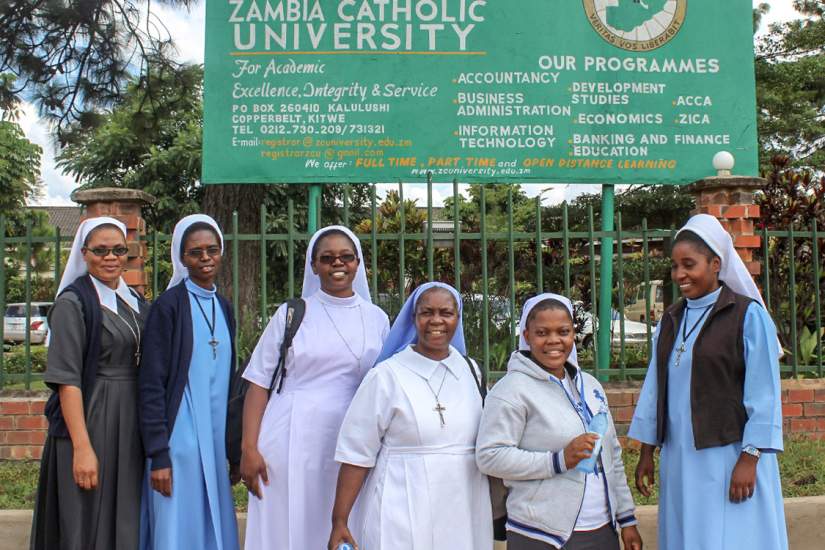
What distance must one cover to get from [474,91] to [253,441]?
422cm

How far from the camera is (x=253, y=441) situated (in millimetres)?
2863

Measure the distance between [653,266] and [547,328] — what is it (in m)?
7.08

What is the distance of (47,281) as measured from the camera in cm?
2278

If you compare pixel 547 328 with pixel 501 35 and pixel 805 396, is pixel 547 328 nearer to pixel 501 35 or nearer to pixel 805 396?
pixel 805 396

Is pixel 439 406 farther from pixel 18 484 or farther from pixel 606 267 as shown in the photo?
pixel 606 267

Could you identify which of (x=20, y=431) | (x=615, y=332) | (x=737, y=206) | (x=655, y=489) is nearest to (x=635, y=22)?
(x=737, y=206)

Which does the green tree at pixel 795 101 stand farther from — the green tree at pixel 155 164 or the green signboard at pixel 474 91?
the green tree at pixel 155 164

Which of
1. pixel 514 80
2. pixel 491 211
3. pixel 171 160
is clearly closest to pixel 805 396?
pixel 514 80

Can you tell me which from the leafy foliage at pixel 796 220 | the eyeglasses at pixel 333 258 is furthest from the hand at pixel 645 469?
the leafy foliage at pixel 796 220

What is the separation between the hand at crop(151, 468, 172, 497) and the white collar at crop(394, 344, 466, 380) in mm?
979

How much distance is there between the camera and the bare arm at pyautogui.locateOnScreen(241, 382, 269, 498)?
9.37 feet

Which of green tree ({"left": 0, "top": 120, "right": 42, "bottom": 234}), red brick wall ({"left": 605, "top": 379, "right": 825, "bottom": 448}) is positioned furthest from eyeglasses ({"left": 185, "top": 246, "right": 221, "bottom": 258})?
green tree ({"left": 0, "top": 120, "right": 42, "bottom": 234})

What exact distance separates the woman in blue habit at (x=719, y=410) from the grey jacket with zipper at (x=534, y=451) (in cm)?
33

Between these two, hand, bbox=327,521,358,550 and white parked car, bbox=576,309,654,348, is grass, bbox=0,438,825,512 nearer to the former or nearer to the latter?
white parked car, bbox=576,309,654,348
